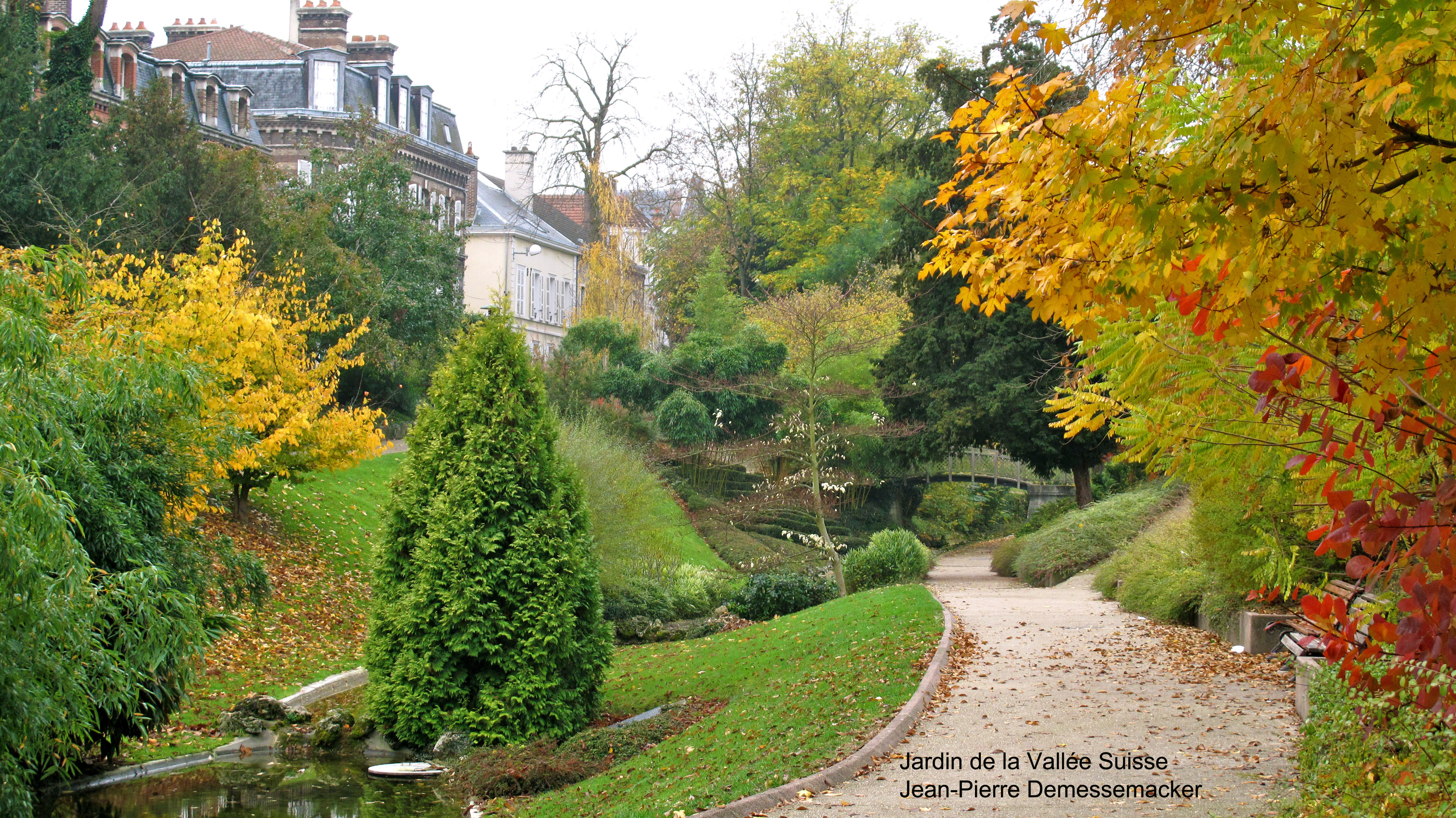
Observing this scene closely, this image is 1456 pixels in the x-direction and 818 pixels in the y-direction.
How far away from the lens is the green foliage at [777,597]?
1941 centimetres

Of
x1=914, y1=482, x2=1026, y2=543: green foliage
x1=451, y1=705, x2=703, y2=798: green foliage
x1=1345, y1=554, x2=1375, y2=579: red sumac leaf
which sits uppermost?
x1=1345, y1=554, x2=1375, y2=579: red sumac leaf

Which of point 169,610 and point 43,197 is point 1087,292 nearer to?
point 169,610

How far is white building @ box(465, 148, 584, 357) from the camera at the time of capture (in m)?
47.7

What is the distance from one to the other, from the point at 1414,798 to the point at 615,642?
14297 mm

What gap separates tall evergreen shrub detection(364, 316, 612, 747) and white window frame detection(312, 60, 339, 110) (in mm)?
32108

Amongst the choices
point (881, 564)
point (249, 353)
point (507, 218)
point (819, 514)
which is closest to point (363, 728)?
point (249, 353)

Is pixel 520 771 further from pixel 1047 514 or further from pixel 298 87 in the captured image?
pixel 298 87

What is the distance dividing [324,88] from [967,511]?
2931cm

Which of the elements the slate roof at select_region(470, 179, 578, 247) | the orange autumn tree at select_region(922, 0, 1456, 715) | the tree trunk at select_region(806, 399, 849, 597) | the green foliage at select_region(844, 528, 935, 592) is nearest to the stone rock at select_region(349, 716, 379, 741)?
the orange autumn tree at select_region(922, 0, 1456, 715)

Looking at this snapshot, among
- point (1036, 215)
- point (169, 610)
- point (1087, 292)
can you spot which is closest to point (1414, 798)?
point (1087, 292)

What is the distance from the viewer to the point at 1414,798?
208 inches

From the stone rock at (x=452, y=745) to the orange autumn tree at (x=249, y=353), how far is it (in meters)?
4.99

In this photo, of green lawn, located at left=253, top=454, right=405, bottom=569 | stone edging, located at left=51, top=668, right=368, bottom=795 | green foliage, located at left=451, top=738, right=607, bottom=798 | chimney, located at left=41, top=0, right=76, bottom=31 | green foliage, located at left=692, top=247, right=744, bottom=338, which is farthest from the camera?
green foliage, located at left=692, top=247, right=744, bottom=338

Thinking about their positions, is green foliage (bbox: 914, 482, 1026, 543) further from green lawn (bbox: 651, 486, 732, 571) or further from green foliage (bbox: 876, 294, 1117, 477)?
green foliage (bbox: 876, 294, 1117, 477)
